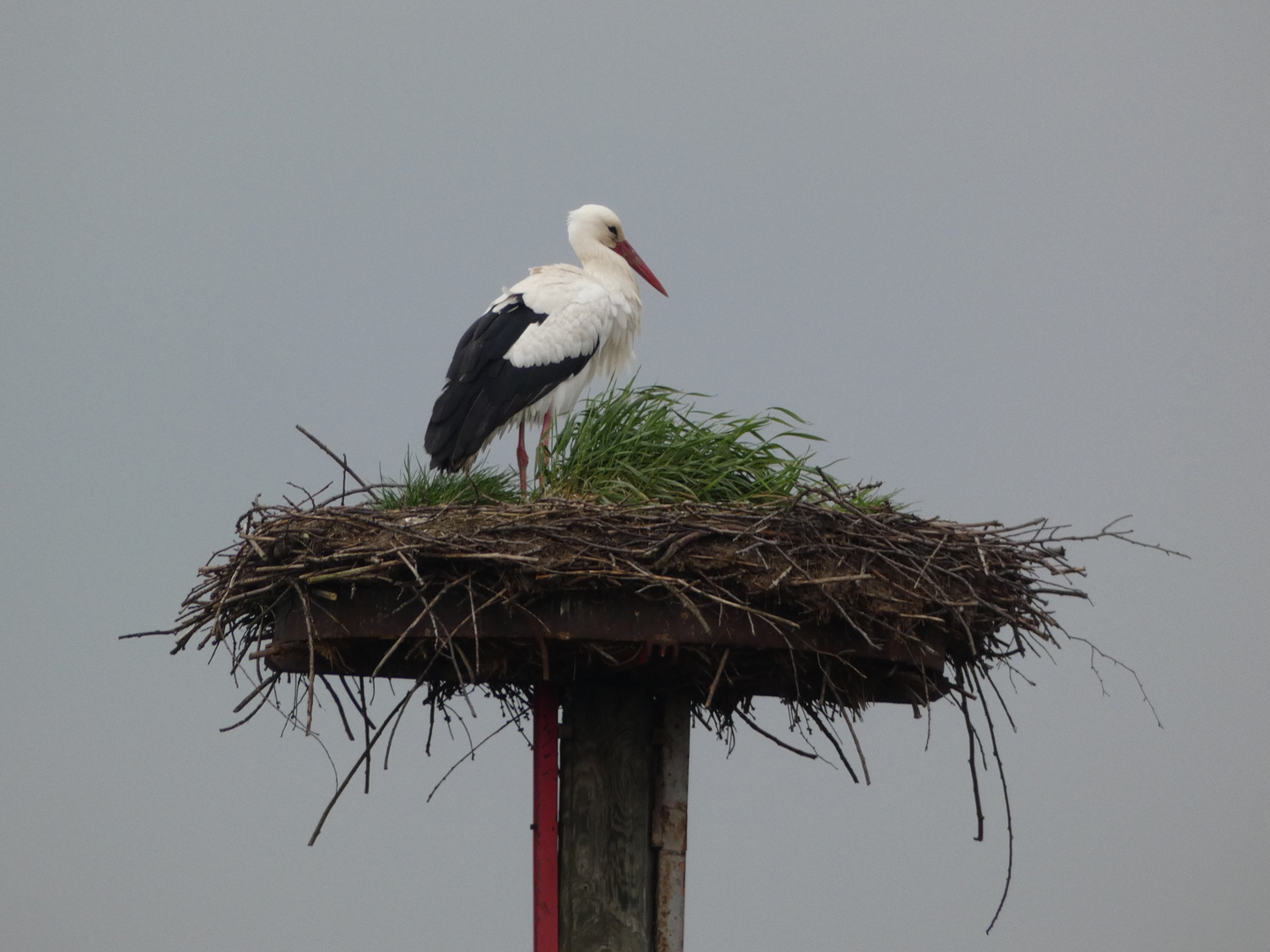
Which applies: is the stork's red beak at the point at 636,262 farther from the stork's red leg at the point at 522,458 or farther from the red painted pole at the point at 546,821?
the red painted pole at the point at 546,821

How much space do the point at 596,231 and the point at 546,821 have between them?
3.57 m

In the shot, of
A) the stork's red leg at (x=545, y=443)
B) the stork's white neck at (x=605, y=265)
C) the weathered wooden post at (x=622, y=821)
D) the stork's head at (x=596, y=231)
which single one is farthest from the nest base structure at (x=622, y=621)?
the stork's head at (x=596, y=231)

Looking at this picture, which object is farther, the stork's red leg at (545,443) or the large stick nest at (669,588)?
the stork's red leg at (545,443)

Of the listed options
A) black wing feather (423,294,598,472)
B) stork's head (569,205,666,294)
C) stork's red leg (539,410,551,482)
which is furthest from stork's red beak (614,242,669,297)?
stork's red leg (539,410,551,482)

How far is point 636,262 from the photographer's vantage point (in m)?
7.82

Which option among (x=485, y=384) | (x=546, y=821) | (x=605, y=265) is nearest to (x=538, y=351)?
(x=485, y=384)

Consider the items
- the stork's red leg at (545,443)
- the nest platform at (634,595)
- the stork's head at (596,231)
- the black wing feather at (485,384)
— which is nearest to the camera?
the nest platform at (634,595)

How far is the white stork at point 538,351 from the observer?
645 cm

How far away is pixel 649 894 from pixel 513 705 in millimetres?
860

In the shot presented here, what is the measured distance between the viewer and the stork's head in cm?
759

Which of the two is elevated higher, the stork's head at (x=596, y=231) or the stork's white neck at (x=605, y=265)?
the stork's head at (x=596, y=231)

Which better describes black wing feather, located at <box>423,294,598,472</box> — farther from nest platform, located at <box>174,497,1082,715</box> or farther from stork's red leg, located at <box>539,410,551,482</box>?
nest platform, located at <box>174,497,1082,715</box>

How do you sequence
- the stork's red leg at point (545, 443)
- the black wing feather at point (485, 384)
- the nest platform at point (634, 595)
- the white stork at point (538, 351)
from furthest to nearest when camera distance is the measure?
1. the white stork at point (538, 351)
2. the black wing feather at point (485, 384)
3. the stork's red leg at point (545, 443)
4. the nest platform at point (634, 595)

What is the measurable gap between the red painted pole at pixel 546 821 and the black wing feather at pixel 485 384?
5.03 feet
